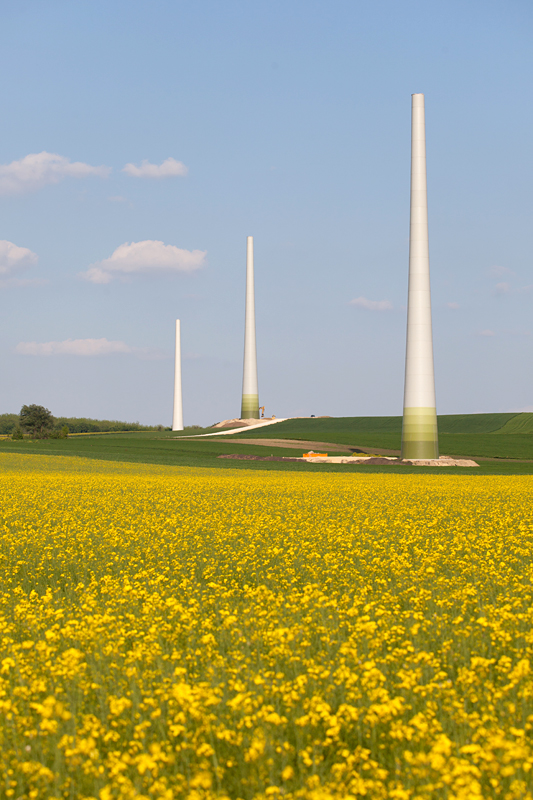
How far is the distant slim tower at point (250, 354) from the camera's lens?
93.7 m

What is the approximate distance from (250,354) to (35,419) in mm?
37408

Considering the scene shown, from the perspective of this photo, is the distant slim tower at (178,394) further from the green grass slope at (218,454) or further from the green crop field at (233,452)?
the green grass slope at (218,454)

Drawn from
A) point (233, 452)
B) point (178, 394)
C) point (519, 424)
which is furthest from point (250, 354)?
point (519, 424)

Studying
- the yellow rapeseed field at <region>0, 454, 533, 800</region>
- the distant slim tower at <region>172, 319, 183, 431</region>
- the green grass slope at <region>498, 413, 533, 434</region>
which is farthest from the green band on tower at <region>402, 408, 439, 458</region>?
the distant slim tower at <region>172, 319, 183, 431</region>

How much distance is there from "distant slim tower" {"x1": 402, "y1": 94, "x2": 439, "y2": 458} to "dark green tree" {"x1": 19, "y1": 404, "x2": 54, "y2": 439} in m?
71.5

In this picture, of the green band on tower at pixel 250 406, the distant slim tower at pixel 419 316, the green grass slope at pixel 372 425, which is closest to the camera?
the distant slim tower at pixel 419 316

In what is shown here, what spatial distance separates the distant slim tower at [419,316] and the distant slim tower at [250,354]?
43705 millimetres

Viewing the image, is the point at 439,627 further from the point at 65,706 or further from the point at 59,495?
the point at 59,495

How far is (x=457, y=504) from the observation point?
22172mm

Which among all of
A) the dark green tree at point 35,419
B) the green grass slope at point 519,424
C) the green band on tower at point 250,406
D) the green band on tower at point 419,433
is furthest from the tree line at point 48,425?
the green grass slope at point 519,424

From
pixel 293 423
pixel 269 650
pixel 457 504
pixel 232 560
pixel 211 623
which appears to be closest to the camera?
pixel 269 650

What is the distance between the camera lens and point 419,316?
49812mm

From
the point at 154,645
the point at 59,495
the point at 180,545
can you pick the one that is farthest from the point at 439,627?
the point at 59,495

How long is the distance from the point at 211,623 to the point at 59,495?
16902 mm
